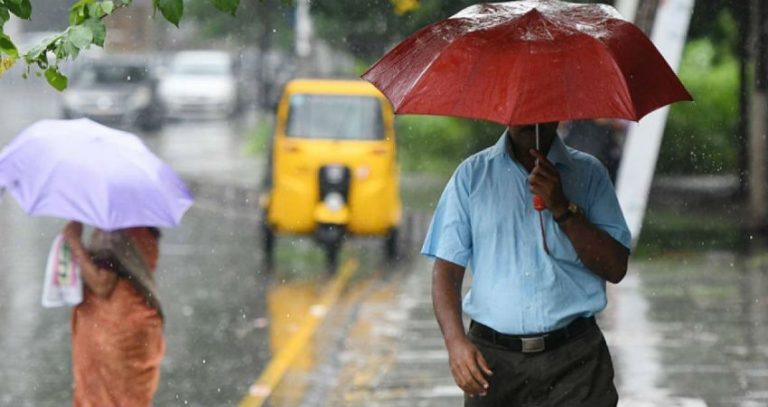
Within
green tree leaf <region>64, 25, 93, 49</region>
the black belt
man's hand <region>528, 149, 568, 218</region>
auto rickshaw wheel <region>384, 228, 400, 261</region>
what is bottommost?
auto rickshaw wheel <region>384, 228, 400, 261</region>

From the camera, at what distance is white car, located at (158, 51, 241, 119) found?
43375 millimetres

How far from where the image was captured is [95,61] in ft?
125

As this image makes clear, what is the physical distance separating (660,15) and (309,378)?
532 cm

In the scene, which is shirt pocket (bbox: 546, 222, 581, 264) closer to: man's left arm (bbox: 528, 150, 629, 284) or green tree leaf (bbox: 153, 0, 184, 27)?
man's left arm (bbox: 528, 150, 629, 284)

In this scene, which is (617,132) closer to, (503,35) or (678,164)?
(503,35)

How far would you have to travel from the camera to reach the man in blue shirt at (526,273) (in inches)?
202

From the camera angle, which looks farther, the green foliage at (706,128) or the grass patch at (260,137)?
the grass patch at (260,137)

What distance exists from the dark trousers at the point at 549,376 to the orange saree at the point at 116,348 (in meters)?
2.33

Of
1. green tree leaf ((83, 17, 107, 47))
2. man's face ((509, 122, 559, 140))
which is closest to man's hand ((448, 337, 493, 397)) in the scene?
man's face ((509, 122, 559, 140))

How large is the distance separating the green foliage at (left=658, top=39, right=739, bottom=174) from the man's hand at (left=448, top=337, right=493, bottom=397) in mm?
19287

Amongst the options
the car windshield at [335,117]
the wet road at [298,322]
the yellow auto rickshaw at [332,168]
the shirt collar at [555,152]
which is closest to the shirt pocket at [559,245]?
the shirt collar at [555,152]

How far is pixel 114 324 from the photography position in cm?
707

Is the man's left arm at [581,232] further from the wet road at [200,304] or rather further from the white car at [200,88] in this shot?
the white car at [200,88]

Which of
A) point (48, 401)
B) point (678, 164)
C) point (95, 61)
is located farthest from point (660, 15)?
point (95, 61)
